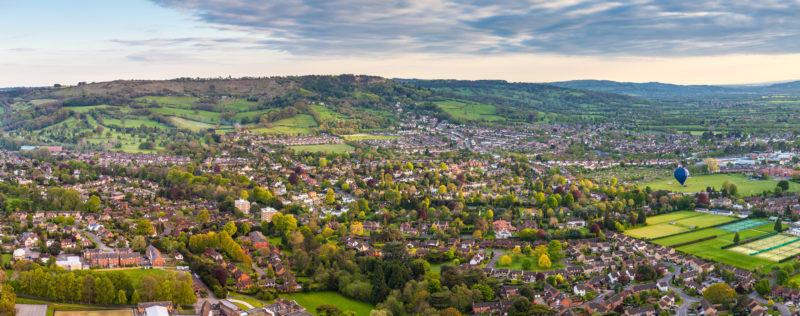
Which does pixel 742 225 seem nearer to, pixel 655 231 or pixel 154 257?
pixel 655 231

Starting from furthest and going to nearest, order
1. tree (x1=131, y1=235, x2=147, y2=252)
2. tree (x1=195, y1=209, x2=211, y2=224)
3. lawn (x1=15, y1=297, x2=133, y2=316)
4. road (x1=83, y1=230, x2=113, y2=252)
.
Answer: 1. tree (x1=195, y1=209, x2=211, y2=224)
2. road (x1=83, y1=230, x2=113, y2=252)
3. tree (x1=131, y1=235, x2=147, y2=252)
4. lawn (x1=15, y1=297, x2=133, y2=316)

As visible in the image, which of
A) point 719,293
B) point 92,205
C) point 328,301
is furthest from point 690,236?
point 92,205

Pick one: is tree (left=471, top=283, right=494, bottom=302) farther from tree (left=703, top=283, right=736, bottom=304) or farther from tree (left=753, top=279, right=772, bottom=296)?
tree (left=753, top=279, right=772, bottom=296)

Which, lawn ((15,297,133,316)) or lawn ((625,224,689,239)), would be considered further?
lawn ((625,224,689,239))

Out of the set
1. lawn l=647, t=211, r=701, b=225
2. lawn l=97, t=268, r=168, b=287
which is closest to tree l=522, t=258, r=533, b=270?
lawn l=647, t=211, r=701, b=225

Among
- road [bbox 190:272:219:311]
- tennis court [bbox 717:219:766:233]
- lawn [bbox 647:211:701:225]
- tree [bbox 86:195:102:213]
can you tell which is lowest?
road [bbox 190:272:219:311]

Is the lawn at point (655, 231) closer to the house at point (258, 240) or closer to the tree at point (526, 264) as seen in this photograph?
the tree at point (526, 264)
